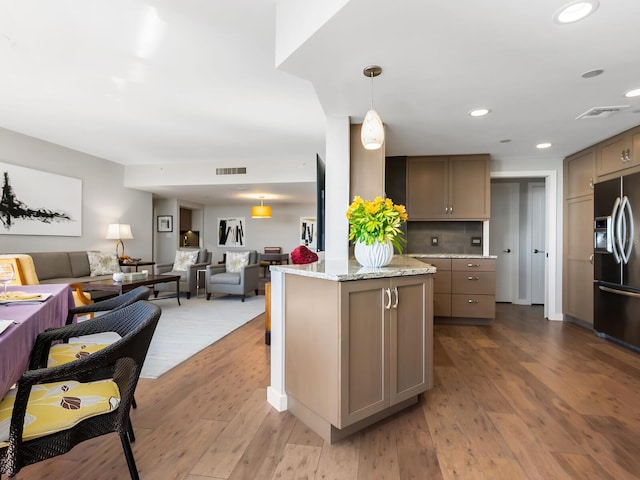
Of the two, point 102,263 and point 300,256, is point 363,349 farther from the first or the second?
point 102,263

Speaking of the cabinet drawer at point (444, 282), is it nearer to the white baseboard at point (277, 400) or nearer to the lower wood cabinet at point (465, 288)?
the lower wood cabinet at point (465, 288)

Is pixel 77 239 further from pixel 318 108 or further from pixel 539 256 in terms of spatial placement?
pixel 539 256

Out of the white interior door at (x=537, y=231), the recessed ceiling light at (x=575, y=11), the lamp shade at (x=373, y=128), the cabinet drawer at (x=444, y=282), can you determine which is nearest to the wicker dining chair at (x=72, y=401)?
the lamp shade at (x=373, y=128)

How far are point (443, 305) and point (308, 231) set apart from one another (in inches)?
222

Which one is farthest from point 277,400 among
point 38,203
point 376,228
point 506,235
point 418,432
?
point 38,203

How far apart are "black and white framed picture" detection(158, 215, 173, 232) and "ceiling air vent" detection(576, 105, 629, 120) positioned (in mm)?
8176

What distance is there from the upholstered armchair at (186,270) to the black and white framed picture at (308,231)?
3.33m

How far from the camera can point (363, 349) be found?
1.63 m

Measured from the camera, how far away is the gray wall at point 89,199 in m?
4.46

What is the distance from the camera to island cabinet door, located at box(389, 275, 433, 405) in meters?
1.77

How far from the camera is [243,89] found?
10.1 ft

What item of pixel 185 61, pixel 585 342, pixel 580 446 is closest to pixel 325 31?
pixel 185 61

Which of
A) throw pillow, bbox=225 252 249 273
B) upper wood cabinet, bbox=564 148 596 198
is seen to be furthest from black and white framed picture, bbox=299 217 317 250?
upper wood cabinet, bbox=564 148 596 198

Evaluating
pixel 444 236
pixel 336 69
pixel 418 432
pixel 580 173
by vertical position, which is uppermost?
pixel 336 69
